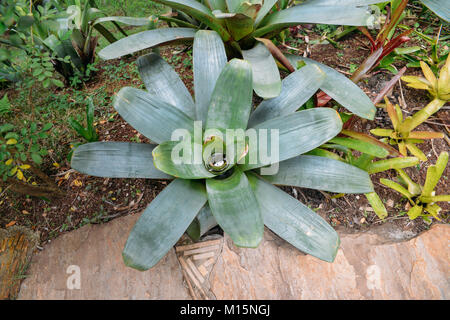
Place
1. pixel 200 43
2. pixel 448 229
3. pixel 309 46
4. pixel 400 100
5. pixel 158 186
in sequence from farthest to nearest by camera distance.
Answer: pixel 309 46 → pixel 400 100 → pixel 158 186 → pixel 448 229 → pixel 200 43

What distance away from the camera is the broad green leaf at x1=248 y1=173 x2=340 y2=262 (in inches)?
43.3

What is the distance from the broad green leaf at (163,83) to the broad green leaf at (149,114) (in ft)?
0.53

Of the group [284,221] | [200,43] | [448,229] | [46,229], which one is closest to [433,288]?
[448,229]

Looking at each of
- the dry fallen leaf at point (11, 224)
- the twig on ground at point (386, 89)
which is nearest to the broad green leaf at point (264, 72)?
the twig on ground at point (386, 89)

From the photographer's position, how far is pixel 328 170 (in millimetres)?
1229

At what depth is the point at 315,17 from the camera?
1.46m

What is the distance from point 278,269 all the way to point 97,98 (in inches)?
66.0

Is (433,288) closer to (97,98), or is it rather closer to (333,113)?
(333,113)

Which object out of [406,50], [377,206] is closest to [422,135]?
[377,206]

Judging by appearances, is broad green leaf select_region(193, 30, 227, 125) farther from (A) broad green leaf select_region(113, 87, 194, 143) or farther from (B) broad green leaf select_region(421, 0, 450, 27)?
(B) broad green leaf select_region(421, 0, 450, 27)

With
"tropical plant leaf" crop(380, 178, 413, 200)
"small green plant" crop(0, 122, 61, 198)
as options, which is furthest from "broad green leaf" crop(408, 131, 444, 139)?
"small green plant" crop(0, 122, 61, 198)

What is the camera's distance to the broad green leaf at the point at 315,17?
140 cm

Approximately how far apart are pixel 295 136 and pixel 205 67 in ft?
1.78

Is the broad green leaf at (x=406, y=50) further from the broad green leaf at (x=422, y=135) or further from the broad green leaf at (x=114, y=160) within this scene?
the broad green leaf at (x=114, y=160)
